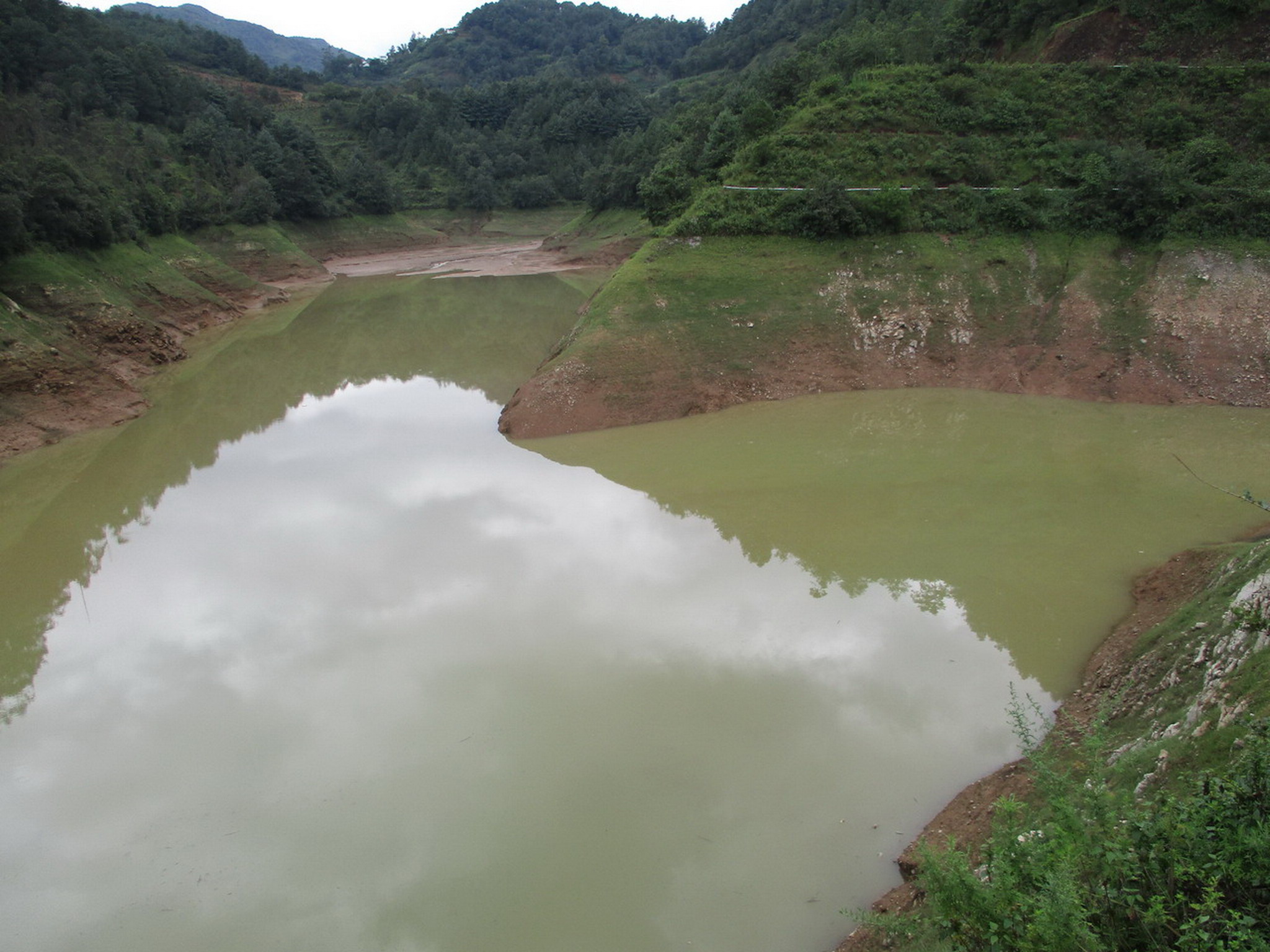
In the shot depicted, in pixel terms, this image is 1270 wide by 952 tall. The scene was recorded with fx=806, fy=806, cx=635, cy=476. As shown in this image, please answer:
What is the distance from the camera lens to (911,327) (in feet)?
80.1

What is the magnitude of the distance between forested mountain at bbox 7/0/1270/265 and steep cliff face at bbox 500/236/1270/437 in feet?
4.47

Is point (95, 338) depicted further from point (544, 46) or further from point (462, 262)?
point (544, 46)

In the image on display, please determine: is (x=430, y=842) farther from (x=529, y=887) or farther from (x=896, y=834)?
(x=896, y=834)

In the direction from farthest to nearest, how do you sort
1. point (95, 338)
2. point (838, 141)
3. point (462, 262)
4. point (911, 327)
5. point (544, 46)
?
point (544, 46), point (462, 262), point (838, 141), point (95, 338), point (911, 327)

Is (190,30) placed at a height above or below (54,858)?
above

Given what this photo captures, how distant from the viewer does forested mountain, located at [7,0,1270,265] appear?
26.3m

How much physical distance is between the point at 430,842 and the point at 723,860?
293cm

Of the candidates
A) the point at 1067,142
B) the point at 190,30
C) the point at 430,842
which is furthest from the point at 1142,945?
the point at 190,30

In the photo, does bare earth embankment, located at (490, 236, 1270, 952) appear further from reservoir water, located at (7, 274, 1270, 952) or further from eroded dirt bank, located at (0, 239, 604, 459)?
eroded dirt bank, located at (0, 239, 604, 459)

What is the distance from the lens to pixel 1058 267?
82.2 ft

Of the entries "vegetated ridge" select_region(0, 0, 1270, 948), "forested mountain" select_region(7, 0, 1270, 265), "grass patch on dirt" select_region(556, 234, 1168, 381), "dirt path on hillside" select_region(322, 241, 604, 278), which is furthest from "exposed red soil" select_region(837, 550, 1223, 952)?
"dirt path on hillside" select_region(322, 241, 604, 278)

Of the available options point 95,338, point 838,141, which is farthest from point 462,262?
point 838,141

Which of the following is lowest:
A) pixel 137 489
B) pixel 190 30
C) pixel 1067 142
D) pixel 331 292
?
pixel 137 489

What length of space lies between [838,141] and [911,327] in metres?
9.46
